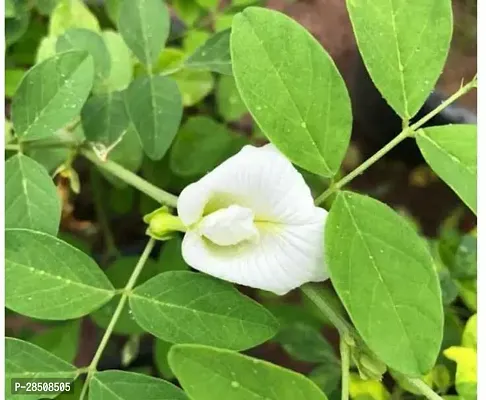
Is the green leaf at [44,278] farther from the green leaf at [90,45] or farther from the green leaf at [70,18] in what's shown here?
the green leaf at [70,18]

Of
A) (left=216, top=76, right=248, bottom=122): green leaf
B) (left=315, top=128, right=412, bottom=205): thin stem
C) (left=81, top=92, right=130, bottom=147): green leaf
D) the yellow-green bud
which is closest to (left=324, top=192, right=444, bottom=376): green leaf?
(left=315, top=128, right=412, bottom=205): thin stem

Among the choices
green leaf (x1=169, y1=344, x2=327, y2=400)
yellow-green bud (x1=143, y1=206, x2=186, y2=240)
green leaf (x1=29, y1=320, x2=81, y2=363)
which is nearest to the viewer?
green leaf (x1=169, y1=344, x2=327, y2=400)

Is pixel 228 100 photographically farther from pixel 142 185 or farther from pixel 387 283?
pixel 387 283

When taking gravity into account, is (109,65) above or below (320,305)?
above

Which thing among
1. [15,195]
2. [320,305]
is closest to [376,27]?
[320,305]

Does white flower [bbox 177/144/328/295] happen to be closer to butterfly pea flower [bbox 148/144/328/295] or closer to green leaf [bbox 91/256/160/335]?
butterfly pea flower [bbox 148/144/328/295]

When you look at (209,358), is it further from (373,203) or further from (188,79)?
(188,79)

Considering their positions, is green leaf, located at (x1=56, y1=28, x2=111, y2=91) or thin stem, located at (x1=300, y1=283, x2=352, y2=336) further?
green leaf, located at (x1=56, y1=28, x2=111, y2=91)
